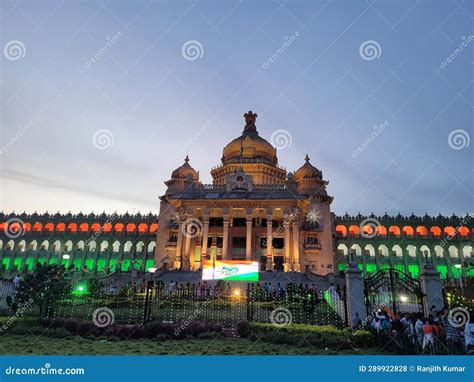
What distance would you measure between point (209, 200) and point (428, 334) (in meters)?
35.4

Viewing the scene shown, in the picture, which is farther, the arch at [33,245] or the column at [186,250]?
the arch at [33,245]

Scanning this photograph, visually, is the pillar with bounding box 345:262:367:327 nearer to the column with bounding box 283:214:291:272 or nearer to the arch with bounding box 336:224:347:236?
the column with bounding box 283:214:291:272

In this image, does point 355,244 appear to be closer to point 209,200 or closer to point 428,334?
point 209,200

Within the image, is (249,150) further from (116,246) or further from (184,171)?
(116,246)

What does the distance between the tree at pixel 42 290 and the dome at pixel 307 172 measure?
4623 cm

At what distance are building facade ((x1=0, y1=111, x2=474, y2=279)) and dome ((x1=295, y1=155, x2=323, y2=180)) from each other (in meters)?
0.13

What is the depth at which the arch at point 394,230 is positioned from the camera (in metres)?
63.3

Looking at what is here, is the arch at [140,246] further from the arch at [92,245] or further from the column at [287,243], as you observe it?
the column at [287,243]

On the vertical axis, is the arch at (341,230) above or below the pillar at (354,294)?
above

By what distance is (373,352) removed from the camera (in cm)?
1303

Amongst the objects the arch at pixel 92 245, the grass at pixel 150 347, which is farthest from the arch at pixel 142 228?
the grass at pixel 150 347

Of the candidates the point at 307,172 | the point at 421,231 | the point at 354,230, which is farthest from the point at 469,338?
the point at 421,231

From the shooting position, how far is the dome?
60.7 metres

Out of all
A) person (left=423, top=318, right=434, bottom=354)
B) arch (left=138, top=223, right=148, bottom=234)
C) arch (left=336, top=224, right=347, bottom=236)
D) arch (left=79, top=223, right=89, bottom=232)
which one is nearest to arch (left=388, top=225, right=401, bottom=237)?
arch (left=336, top=224, right=347, bottom=236)
